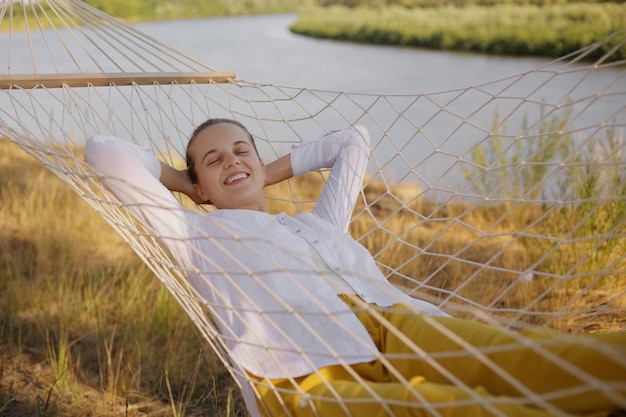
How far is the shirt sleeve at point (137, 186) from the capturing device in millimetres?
1229

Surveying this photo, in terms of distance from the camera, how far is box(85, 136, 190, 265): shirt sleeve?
1.23m

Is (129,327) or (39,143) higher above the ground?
(39,143)

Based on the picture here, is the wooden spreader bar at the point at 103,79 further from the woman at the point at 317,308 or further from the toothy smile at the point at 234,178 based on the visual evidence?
the toothy smile at the point at 234,178

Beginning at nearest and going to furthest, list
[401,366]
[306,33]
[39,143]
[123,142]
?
[401,366]
[39,143]
[123,142]
[306,33]

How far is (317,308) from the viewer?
1250 millimetres

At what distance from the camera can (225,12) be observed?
2534 centimetres

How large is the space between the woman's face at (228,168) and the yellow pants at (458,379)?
0.36m

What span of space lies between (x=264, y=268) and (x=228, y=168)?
270 mm

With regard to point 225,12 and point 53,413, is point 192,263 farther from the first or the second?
point 225,12

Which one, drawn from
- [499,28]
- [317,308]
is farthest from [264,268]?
[499,28]

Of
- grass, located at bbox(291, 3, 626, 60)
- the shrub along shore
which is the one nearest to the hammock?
the shrub along shore

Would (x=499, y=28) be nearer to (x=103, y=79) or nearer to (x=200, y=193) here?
(x=103, y=79)

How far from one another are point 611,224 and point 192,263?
1450mm

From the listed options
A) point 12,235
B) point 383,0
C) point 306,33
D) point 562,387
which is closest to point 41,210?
point 12,235
